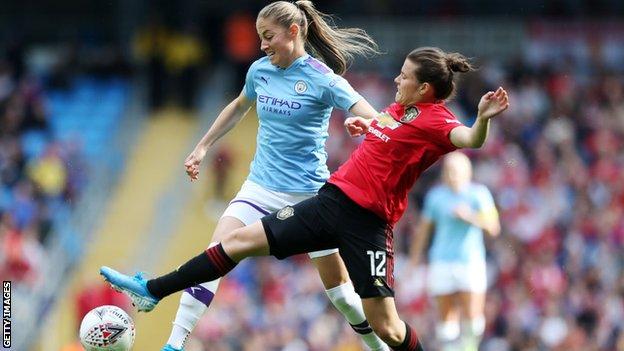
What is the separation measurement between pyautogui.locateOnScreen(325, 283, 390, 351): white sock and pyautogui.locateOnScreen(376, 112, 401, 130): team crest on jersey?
51.1 inches

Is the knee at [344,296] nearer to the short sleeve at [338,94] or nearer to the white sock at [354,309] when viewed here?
the white sock at [354,309]

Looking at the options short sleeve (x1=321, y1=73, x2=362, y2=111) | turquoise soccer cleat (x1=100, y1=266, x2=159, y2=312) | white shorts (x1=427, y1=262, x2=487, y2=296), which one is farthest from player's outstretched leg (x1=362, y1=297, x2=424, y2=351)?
white shorts (x1=427, y1=262, x2=487, y2=296)

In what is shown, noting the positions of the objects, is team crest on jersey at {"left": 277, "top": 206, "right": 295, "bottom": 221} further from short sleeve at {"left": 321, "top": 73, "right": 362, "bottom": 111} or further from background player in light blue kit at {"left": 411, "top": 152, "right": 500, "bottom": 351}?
background player in light blue kit at {"left": 411, "top": 152, "right": 500, "bottom": 351}

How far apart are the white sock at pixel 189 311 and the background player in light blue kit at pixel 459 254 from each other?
10.9ft

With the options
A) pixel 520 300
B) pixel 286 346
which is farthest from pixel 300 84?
pixel 520 300

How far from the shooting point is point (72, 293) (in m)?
18.6

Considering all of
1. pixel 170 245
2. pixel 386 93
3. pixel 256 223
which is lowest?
pixel 170 245

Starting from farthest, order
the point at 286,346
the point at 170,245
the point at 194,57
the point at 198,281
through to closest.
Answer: the point at 194,57
the point at 170,245
the point at 286,346
the point at 198,281

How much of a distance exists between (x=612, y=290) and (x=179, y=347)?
8541mm

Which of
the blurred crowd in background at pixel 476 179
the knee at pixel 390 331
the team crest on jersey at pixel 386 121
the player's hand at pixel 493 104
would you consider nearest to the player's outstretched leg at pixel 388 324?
the knee at pixel 390 331

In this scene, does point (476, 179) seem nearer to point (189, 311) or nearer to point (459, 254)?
point (459, 254)

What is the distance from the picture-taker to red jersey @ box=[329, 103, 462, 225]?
8.49 metres

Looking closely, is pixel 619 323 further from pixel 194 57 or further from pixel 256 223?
pixel 194 57

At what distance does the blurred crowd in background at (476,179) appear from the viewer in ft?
51.9
